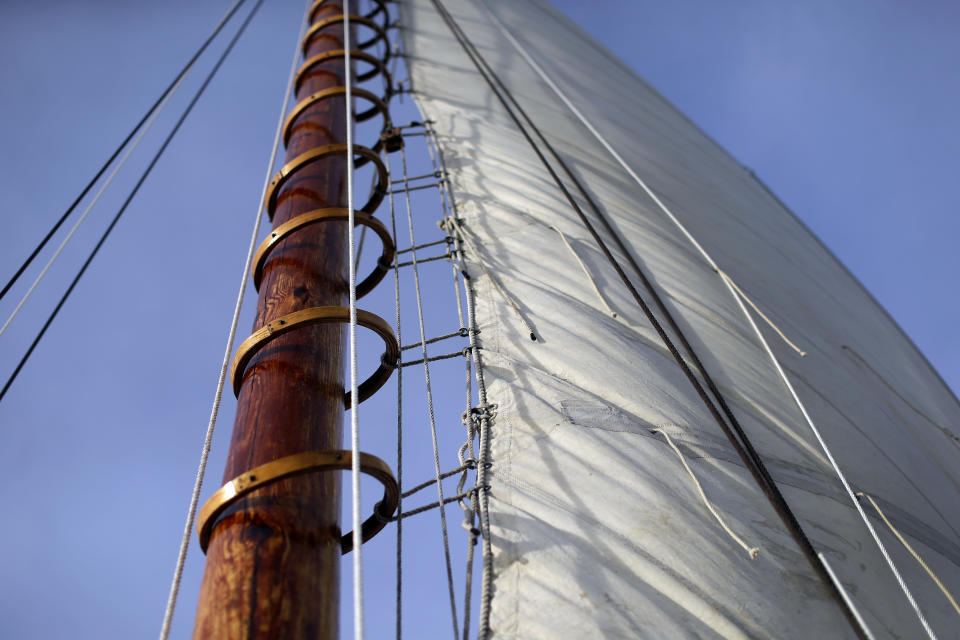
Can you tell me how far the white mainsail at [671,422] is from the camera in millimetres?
1328

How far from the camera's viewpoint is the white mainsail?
4.36 feet

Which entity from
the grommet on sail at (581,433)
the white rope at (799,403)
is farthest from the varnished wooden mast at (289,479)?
the white rope at (799,403)

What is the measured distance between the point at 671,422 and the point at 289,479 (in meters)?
0.96

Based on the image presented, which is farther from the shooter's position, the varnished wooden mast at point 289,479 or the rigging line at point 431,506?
the rigging line at point 431,506

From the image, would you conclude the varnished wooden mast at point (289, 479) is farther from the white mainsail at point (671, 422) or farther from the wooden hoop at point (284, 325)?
the white mainsail at point (671, 422)

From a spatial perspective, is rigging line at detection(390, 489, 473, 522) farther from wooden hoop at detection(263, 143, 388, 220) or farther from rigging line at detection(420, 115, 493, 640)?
wooden hoop at detection(263, 143, 388, 220)

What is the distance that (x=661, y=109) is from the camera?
493cm

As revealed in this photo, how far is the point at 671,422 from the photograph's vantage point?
5.59ft

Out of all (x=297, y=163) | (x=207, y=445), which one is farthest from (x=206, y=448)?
(x=297, y=163)

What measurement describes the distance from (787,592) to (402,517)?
29.9 inches

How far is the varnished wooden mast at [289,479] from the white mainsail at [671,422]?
0.37 meters

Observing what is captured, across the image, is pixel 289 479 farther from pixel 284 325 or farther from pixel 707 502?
pixel 707 502

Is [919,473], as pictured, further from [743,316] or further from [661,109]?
[661,109]

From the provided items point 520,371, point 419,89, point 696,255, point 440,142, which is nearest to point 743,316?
point 696,255
